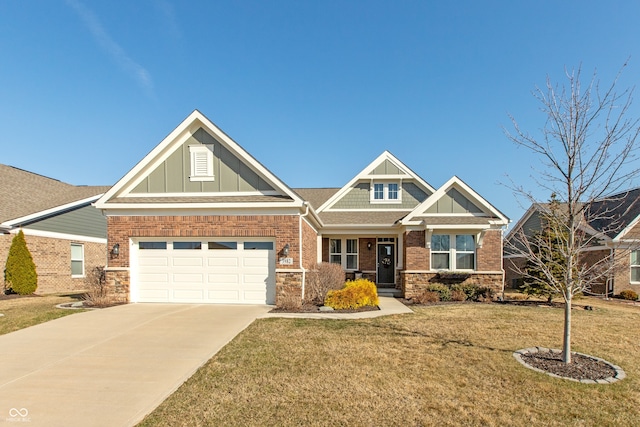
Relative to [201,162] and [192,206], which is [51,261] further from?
[201,162]

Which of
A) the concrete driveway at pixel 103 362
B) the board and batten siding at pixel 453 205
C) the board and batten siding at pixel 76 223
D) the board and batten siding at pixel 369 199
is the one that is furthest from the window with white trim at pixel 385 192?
the board and batten siding at pixel 76 223

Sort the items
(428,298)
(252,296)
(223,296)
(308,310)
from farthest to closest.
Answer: (428,298), (223,296), (252,296), (308,310)

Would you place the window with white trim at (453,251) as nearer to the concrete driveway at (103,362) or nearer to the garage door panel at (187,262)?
the concrete driveway at (103,362)

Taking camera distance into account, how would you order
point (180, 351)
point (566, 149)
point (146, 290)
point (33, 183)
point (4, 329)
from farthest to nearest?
point (33, 183)
point (146, 290)
point (4, 329)
point (180, 351)
point (566, 149)

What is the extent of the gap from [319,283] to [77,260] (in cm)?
1507

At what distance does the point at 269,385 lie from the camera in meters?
5.30

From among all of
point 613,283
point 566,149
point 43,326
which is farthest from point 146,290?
point 613,283

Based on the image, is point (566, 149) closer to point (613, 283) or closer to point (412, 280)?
point (412, 280)

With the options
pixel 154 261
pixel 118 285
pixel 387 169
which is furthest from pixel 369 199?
pixel 118 285

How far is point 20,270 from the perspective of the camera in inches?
642

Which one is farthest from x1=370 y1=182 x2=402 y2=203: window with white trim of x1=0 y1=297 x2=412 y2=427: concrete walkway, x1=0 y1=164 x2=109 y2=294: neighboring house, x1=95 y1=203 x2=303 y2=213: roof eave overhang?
x1=0 y1=164 x2=109 y2=294: neighboring house

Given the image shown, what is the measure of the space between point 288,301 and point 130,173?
7256 millimetres

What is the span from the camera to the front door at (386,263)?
18.1 metres

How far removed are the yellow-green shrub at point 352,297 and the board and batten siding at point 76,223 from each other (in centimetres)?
1535
